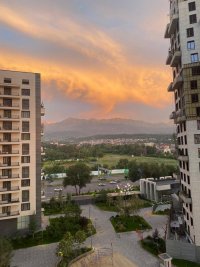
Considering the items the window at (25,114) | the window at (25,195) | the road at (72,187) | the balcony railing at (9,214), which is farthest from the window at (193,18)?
the road at (72,187)

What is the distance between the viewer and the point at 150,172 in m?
87.8

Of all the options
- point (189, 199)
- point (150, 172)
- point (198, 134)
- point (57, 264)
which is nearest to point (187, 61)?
point (198, 134)

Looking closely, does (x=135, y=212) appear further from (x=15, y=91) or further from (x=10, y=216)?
(x=15, y=91)

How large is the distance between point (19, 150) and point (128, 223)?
23.6m

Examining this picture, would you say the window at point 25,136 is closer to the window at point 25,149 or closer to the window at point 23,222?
the window at point 25,149

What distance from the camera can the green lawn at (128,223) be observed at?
48.5m

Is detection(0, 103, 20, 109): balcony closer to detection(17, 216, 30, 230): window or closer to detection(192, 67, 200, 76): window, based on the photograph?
detection(17, 216, 30, 230): window

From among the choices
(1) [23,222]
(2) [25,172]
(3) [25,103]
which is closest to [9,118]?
(3) [25,103]

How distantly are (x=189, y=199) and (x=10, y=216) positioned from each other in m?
27.7

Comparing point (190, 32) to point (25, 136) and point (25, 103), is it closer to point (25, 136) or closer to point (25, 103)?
point (25, 103)

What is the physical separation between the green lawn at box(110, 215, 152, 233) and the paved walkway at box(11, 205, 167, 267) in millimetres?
1033

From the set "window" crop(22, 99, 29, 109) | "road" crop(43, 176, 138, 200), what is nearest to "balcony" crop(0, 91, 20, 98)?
"window" crop(22, 99, 29, 109)

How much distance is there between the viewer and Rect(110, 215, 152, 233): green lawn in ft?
159

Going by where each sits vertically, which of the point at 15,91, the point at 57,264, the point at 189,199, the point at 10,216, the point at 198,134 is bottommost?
the point at 57,264
